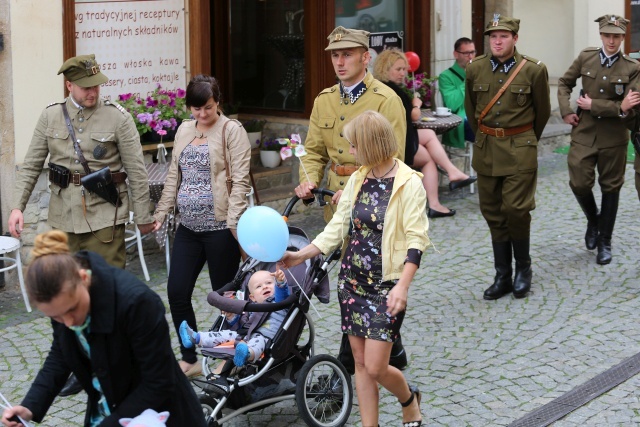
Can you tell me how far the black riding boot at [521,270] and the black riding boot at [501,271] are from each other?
6cm

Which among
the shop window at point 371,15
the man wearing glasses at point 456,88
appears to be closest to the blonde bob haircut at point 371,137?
the shop window at point 371,15

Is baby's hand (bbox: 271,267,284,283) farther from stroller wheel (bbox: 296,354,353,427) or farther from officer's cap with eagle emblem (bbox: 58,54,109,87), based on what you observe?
officer's cap with eagle emblem (bbox: 58,54,109,87)

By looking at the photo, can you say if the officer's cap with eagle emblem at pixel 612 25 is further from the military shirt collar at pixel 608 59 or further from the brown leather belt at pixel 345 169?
the brown leather belt at pixel 345 169

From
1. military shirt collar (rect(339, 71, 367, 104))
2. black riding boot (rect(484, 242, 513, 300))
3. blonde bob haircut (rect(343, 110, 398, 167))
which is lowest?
black riding boot (rect(484, 242, 513, 300))

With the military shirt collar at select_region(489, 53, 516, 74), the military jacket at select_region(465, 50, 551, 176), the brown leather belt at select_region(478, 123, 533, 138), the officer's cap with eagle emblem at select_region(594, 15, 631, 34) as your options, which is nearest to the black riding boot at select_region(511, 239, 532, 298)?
the military jacket at select_region(465, 50, 551, 176)

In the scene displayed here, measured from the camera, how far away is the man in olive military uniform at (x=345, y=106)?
662cm

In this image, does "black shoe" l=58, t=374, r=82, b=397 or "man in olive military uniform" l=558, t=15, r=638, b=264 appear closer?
"black shoe" l=58, t=374, r=82, b=397

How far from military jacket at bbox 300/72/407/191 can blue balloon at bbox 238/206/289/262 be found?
1366 millimetres

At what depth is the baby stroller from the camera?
572cm

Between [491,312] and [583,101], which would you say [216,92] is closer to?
[491,312]

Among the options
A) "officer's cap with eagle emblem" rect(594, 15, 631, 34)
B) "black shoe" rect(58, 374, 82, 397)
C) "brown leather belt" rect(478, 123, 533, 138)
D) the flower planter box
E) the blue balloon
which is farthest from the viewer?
the flower planter box

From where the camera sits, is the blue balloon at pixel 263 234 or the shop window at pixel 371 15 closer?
the blue balloon at pixel 263 234

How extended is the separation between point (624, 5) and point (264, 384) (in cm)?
1043

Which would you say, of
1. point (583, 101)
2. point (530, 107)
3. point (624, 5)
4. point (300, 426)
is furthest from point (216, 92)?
point (624, 5)
